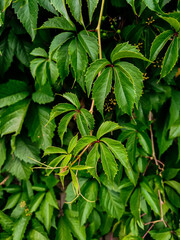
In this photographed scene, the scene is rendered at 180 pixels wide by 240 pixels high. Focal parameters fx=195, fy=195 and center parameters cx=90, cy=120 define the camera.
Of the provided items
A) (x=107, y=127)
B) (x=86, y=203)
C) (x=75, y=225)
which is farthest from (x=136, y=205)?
(x=107, y=127)

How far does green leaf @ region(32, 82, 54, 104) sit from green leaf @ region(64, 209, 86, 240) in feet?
2.04

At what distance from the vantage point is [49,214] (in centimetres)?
95

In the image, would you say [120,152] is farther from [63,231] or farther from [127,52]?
[63,231]

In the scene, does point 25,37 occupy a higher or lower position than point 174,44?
higher

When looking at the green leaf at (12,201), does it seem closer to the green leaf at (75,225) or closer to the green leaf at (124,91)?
the green leaf at (75,225)

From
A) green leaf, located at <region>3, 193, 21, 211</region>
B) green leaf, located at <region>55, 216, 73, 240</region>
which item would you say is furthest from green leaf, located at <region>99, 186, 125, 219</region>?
green leaf, located at <region>3, 193, 21, 211</region>

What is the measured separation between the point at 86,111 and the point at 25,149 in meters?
0.44

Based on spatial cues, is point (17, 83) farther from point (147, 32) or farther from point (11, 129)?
point (147, 32)

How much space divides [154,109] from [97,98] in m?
0.52

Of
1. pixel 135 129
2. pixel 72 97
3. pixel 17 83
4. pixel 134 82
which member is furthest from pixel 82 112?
pixel 17 83

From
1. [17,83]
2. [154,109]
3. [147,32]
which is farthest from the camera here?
[154,109]

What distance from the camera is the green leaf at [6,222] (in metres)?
1.01

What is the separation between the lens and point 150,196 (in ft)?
2.83

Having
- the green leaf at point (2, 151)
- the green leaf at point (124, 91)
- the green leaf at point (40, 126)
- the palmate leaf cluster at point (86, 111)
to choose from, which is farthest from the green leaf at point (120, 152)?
the green leaf at point (2, 151)
